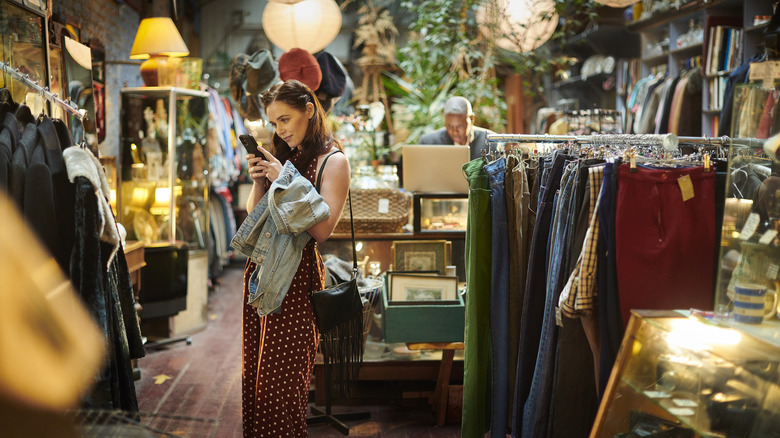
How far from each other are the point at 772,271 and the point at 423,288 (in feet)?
6.58

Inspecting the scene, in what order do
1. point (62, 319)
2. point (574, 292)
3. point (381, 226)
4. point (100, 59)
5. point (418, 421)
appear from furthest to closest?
point (100, 59), point (381, 226), point (418, 421), point (574, 292), point (62, 319)

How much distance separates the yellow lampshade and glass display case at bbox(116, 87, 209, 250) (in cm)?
28

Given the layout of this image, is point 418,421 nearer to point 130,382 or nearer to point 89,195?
point 130,382

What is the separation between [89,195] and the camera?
200cm

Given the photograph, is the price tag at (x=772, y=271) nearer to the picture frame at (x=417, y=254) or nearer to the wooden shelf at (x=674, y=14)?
the picture frame at (x=417, y=254)

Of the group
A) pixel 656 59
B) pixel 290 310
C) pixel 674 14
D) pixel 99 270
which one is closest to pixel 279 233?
pixel 290 310

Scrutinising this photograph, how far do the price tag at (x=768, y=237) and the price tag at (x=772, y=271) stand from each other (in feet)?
0.18

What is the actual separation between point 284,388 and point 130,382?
1.77 ft

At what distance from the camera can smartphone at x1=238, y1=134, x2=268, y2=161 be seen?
99.7 inches

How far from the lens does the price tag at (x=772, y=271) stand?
5.34 ft

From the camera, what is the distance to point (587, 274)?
2064 millimetres

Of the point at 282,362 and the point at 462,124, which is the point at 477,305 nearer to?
the point at 282,362

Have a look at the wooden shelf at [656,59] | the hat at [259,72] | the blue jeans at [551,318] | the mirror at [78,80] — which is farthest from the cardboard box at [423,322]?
the wooden shelf at [656,59]

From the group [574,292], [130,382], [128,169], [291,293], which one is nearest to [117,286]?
[130,382]
